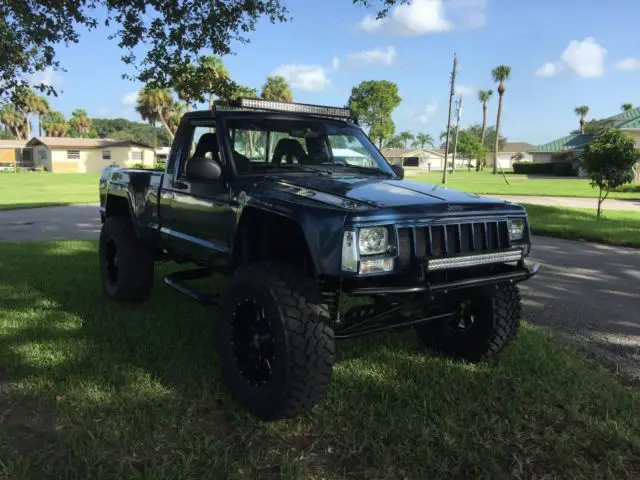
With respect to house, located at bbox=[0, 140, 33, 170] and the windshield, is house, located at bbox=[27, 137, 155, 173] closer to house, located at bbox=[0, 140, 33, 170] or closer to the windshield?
house, located at bbox=[0, 140, 33, 170]

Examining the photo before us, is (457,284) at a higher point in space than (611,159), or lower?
lower

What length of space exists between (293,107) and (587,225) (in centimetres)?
1044

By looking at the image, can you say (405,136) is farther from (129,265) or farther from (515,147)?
(129,265)

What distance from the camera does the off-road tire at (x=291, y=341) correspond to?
3.01m

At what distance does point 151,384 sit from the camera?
362cm

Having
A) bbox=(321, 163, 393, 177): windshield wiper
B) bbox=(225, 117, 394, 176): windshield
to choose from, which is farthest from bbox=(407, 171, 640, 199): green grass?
bbox=(321, 163, 393, 177): windshield wiper

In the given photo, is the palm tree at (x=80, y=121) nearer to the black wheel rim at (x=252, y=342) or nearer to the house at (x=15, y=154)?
the house at (x=15, y=154)

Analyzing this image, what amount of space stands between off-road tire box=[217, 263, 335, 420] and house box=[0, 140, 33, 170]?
2815 inches

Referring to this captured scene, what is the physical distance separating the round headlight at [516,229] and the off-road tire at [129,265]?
345cm

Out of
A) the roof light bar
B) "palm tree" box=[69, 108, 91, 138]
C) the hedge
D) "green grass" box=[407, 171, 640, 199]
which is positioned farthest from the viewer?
"palm tree" box=[69, 108, 91, 138]

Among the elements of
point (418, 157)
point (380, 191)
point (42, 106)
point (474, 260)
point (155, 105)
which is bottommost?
point (474, 260)

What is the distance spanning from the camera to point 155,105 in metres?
60.4

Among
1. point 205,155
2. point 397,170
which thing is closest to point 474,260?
point 397,170

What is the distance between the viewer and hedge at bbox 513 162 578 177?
59.0 metres
